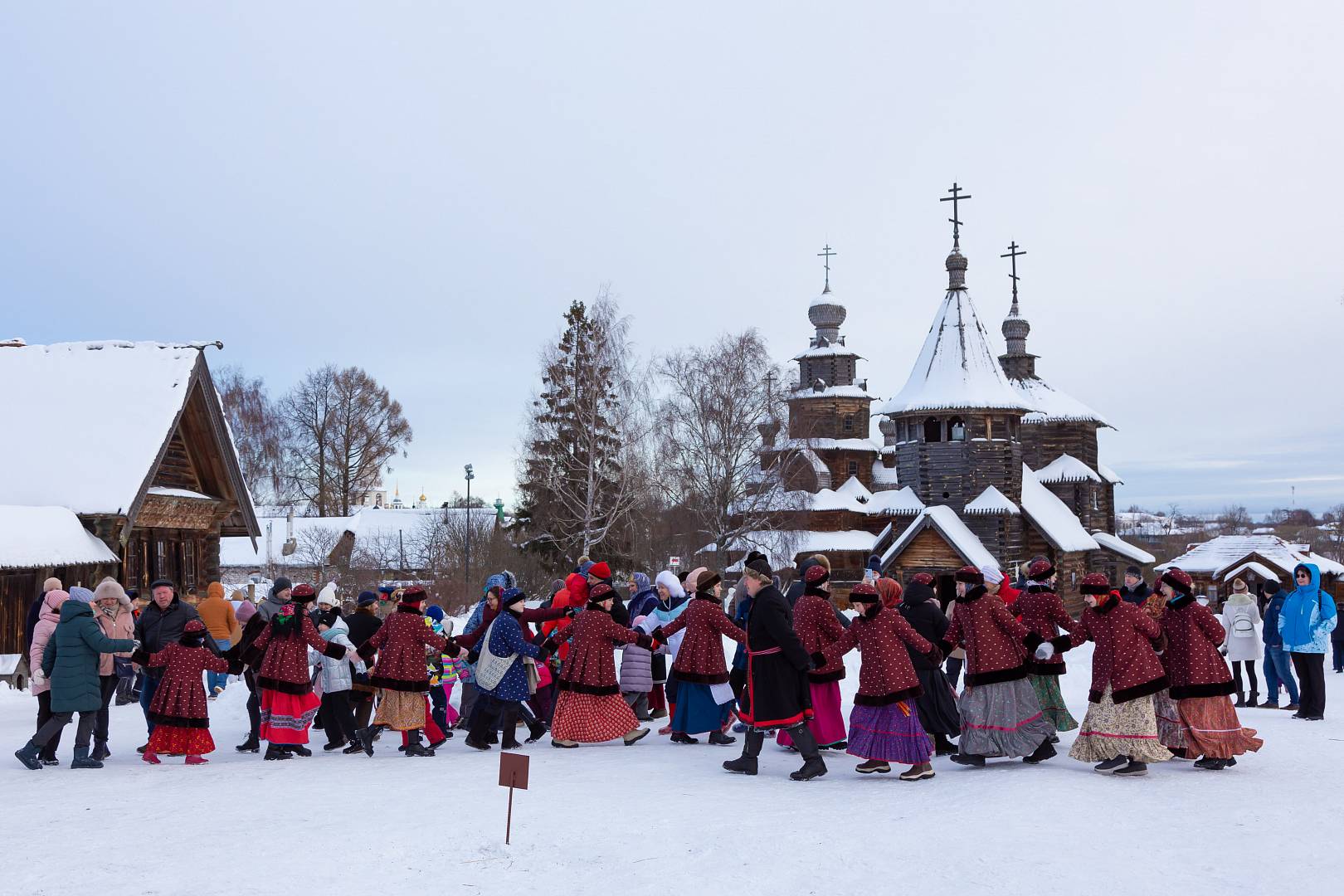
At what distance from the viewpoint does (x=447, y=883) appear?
19.2ft

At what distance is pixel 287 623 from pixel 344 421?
143 ft

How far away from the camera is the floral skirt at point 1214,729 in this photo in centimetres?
895

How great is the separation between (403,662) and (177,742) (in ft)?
6.68

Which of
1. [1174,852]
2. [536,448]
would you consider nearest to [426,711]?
[1174,852]

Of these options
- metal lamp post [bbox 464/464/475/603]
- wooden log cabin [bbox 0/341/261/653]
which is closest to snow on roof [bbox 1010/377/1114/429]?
metal lamp post [bbox 464/464/475/603]

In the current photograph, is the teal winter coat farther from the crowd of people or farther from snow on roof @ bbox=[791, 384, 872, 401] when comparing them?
snow on roof @ bbox=[791, 384, 872, 401]

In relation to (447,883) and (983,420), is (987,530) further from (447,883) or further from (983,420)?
(447,883)

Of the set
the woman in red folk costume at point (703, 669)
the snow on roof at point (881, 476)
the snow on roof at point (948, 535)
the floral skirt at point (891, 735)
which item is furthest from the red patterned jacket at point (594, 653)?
the snow on roof at point (881, 476)

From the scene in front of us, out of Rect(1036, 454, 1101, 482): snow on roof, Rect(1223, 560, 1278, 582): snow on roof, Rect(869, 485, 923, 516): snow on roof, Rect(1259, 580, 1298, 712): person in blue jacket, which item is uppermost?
Rect(1036, 454, 1101, 482): snow on roof

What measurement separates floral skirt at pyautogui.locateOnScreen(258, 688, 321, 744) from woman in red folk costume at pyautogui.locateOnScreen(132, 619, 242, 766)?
512mm

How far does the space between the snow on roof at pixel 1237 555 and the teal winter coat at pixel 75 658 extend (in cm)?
4375

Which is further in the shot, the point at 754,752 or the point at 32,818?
the point at 754,752

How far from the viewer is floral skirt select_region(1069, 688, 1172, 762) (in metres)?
8.63

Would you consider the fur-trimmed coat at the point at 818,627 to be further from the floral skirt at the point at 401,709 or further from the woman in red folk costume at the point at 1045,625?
the floral skirt at the point at 401,709
